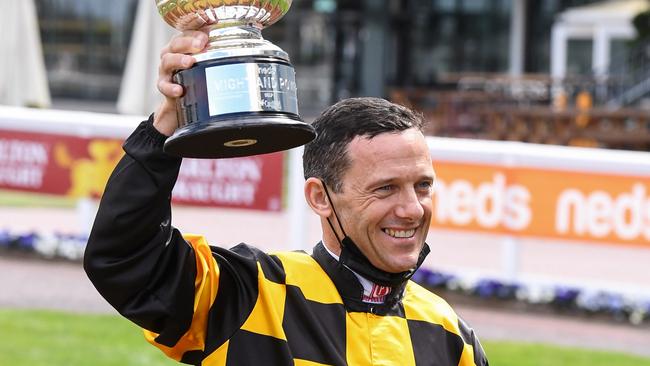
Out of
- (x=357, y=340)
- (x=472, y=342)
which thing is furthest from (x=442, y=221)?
(x=357, y=340)

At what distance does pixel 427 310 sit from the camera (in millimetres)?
2691

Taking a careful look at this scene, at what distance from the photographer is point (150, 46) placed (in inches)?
523

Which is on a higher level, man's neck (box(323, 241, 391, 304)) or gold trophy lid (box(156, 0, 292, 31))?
gold trophy lid (box(156, 0, 292, 31))

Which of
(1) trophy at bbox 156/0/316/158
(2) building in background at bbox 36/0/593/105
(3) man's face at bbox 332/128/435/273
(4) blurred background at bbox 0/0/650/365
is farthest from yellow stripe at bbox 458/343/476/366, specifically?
(2) building in background at bbox 36/0/593/105

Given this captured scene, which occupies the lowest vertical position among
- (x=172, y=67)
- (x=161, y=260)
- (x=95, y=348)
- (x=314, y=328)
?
(x=95, y=348)

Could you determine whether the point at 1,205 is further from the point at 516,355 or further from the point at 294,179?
the point at 516,355

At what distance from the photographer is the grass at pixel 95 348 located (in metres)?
7.00

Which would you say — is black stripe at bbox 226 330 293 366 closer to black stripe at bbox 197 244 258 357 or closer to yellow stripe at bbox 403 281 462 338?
black stripe at bbox 197 244 258 357

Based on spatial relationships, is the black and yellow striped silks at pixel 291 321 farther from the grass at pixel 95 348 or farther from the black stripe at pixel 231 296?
the grass at pixel 95 348

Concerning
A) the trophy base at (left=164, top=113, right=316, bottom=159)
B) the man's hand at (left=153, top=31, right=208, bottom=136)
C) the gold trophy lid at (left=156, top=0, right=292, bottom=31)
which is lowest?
the trophy base at (left=164, top=113, right=316, bottom=159)

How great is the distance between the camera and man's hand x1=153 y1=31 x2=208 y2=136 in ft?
7.75

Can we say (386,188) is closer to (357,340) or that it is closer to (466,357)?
(357,340)

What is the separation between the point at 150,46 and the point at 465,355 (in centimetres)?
1094

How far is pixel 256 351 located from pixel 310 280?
0.68 ft
